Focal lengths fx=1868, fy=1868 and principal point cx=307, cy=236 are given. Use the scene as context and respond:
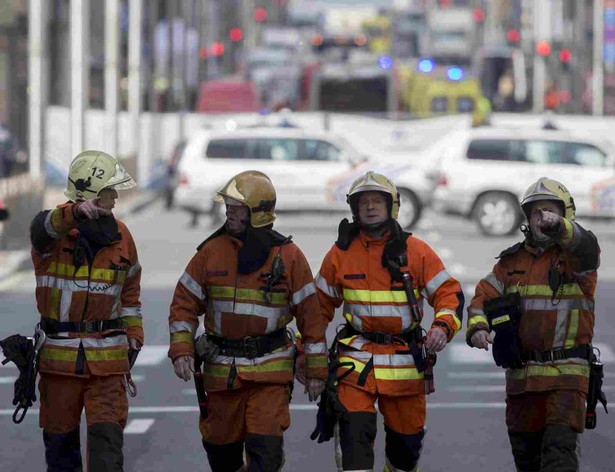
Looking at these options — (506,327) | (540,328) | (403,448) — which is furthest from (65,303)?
(540,328)

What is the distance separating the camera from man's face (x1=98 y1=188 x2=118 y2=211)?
27.6ft

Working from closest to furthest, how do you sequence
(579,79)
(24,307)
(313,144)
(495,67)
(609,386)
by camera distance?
(609,386), (24,307), (313,144), (495,67), (579,79)

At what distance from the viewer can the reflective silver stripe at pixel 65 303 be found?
837 centimetres

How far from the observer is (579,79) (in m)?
91.9

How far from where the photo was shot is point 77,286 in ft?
27.5

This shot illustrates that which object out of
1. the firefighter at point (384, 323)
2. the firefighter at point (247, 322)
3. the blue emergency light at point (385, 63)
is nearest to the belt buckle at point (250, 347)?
the firefighter at point (247, 322)

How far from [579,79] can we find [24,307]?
247ft

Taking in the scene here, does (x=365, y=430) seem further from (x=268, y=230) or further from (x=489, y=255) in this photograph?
(x=489, y=255)

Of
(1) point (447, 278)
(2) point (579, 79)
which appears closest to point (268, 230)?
(1) point (447, 278)

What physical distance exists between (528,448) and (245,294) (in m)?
1.47

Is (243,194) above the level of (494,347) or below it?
above

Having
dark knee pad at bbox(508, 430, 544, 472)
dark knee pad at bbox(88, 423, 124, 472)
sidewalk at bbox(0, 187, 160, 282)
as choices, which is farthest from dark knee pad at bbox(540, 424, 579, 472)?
sidewalk at bbox(0, 187, 160, 282)

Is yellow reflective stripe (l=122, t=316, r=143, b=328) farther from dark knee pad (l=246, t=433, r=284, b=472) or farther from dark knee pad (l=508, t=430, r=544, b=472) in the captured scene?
dark knee pad (l=508, t=430, r=544, b=472)

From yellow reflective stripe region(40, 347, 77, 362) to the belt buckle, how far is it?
76cm
